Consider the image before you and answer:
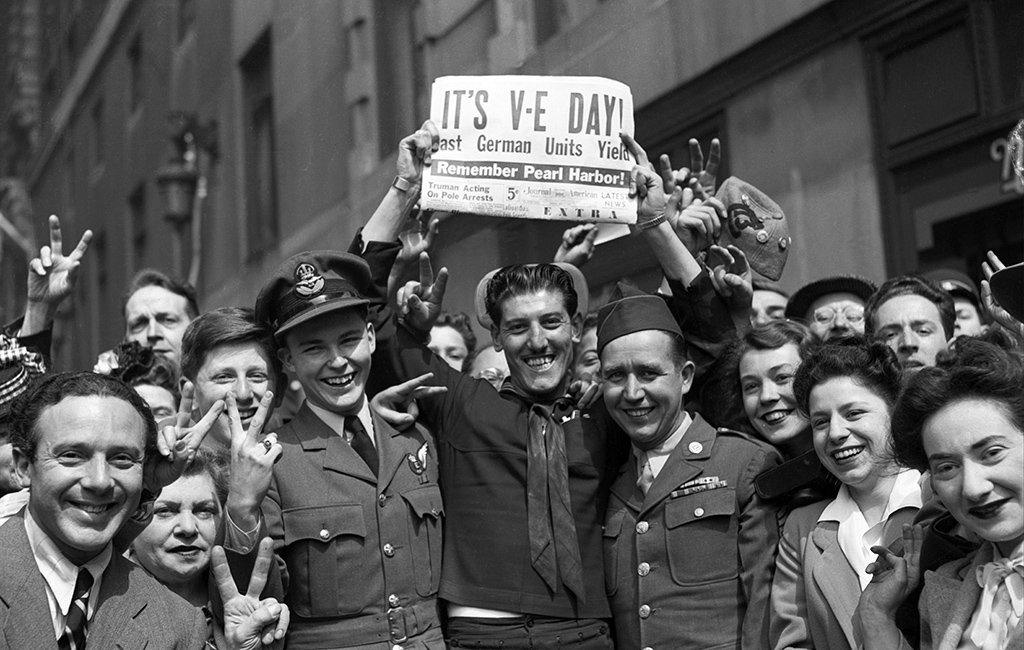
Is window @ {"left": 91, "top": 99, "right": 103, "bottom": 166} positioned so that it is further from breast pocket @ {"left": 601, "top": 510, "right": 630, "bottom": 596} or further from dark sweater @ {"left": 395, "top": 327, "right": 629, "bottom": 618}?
breast pocket @ {"left": 601, "top": 510, "right": 630, "bottom": 596}

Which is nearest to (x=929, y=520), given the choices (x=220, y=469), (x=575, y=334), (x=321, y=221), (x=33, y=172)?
(x=575, y=334)

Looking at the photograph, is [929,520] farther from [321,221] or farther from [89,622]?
[321,221]

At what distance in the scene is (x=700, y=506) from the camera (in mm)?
3947

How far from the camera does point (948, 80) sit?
655 cm

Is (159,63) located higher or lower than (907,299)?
higher

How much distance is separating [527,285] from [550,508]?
75 cm

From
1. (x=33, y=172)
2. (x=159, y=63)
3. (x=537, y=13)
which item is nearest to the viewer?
(x=537, y=13)

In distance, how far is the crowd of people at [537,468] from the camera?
3.15m

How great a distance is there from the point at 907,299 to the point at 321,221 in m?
7.12

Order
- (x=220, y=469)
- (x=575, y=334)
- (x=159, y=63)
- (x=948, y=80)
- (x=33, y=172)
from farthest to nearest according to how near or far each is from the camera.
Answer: (x=33, y=172), (x=159, y=63), (x=948, y=80), (x=575, y=334), (x=220, y=469)

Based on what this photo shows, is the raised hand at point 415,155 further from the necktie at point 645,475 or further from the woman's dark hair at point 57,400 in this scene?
the woman's dark hair at point 57,400

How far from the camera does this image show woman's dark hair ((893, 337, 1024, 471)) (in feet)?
9.95

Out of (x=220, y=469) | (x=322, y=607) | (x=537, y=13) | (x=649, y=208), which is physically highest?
(x=537, y=13)

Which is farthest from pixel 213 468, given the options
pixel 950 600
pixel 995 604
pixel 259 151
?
pixel 259 151
